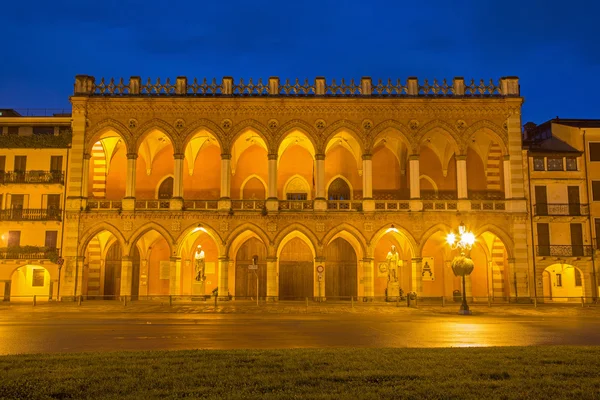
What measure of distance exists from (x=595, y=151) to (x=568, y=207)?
4360 millimetres

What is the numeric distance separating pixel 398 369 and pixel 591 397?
321cm

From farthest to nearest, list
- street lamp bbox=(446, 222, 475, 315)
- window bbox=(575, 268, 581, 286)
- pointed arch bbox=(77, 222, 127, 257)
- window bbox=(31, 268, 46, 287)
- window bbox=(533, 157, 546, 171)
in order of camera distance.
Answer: window bbox=(31, 268, 46, 287) < window bbox=(575, 268, 581, 286) < window bbox=(533, 157, 546, 171) < pointed arch bbox=(77, 222, 127, 257) < street lamp bbox=(446, 222, 475, 315)

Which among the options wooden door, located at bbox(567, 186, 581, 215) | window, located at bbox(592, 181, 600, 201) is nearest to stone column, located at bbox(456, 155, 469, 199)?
wooden door, located at bbox(567, 186, 581, 215)

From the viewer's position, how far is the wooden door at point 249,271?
40.2 m

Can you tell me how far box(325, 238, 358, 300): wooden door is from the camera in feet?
133

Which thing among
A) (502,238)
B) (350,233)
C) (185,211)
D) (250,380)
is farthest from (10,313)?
(502,238)

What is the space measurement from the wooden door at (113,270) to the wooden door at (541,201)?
2807 centimetres

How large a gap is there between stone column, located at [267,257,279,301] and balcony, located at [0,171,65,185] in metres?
14.4

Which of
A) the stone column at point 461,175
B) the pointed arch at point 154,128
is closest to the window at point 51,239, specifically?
the pointed arch at point 154,128

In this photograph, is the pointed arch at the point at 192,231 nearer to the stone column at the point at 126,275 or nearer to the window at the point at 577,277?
the stone column at the point at 126,275

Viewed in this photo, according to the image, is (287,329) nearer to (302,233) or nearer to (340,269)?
(302,233)

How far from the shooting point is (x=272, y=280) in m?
36.3

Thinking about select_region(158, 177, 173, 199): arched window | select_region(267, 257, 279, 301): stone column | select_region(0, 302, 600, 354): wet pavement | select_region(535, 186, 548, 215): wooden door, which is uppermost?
select_region(158, 177, 173, 199): arched window

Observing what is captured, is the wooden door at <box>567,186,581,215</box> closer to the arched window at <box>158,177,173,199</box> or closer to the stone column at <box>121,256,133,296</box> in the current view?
the arched window at <box>158,177,173,199</box>
